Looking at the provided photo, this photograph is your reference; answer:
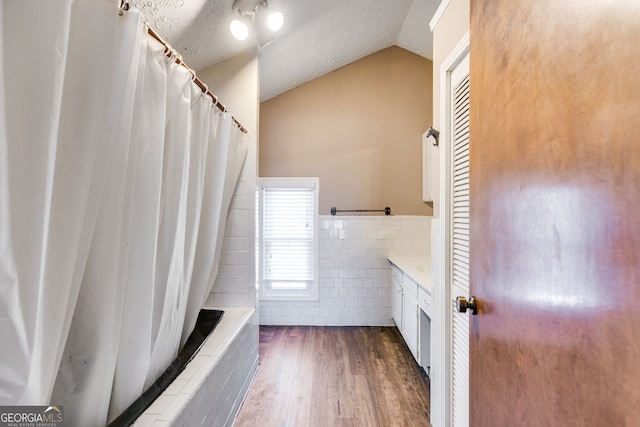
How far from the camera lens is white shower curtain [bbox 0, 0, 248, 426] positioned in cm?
60

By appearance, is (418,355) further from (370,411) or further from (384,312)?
(384,312)

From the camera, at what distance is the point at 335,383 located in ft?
6.79

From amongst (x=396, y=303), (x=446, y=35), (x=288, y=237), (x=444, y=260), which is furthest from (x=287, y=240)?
(x=446, y=35)

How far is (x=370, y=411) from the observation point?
179 cm

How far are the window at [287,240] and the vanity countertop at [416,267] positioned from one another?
922mm

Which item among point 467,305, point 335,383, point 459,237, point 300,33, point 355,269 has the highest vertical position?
point 300,33

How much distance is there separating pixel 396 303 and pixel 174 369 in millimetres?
2145

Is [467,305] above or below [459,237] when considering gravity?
below

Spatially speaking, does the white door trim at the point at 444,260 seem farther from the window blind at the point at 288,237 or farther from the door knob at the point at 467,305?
the window blind at the point at 288,237

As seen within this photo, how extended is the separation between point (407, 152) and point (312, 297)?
76.5 inches

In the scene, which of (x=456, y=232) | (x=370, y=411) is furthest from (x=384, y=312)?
(x=456, y=232)

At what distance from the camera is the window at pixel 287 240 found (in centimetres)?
316

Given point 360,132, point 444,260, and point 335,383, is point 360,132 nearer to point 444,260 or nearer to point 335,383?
point 444,260

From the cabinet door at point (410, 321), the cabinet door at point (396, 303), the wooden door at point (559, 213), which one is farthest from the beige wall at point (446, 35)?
the cabinet door at point (396, 303)
